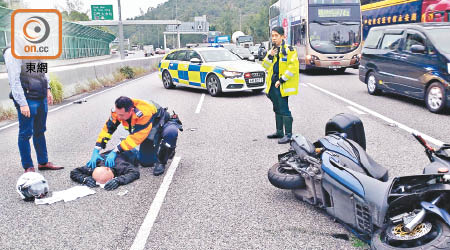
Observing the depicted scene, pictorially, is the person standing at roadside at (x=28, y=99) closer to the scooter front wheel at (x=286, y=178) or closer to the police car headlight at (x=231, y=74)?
the scooter front wheel at (x=286, y=178)

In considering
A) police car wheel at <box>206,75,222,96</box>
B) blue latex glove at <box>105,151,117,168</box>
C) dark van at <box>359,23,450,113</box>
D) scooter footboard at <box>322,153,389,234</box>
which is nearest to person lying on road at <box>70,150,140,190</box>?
blue latex glove at <box>105,151,117,168</box>

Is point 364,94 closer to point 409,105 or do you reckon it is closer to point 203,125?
point 409,105

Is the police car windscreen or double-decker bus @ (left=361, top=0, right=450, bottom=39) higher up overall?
double-decker bus @ (left=361, top=0, right=450, bottom=39)

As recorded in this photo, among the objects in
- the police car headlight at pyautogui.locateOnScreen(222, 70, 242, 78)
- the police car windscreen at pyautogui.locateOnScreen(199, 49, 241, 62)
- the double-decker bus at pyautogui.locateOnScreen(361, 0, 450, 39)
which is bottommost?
the police car headlight at pyautogui.locateOnScreen(222, 70, 242, 78)

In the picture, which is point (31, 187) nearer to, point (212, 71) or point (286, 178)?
point (286, 178)

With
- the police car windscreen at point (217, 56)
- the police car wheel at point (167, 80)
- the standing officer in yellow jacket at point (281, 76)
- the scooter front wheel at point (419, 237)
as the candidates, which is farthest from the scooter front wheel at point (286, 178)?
the police car wheel at point (167, 80)

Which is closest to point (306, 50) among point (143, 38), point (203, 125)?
point (203, 125)

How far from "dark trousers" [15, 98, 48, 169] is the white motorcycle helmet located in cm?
79

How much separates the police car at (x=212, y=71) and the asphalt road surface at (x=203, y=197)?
335 centimetres

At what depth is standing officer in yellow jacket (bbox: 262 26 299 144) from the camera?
6.50m

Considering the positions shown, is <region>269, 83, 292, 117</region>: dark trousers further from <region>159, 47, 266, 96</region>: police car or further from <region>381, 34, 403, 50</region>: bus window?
<region>159, 47, 266, 96</region>: police car

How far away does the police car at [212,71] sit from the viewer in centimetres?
1231

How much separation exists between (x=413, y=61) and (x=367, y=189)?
7322mm

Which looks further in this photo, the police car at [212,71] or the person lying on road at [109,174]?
the police car at [212,71]
